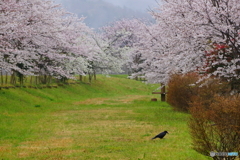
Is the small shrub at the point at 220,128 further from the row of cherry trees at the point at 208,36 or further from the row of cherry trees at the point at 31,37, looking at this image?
the row of cherry trees at the point at 31,37

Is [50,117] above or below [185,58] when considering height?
below

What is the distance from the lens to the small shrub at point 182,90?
2309 centimetres

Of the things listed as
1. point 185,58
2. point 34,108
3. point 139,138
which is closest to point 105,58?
point 34,108

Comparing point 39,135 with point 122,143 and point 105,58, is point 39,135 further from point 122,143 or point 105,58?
point 105,58

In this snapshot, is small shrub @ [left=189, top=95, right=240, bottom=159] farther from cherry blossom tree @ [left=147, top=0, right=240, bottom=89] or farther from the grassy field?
cherry blossom tree @ [left=147, top=0, right=240, bottom=89]

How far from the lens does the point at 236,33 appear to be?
16.3 meters

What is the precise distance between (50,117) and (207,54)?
984cm

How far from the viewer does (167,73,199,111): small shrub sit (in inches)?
909

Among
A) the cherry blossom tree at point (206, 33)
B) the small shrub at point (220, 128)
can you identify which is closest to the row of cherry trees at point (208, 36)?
the cherry blossom tree at point (206, 33)

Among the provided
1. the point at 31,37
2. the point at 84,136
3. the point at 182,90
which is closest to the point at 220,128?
the point at 84,136

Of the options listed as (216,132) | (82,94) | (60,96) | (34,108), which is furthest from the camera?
(82,94)

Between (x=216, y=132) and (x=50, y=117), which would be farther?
(x=50, y=117)

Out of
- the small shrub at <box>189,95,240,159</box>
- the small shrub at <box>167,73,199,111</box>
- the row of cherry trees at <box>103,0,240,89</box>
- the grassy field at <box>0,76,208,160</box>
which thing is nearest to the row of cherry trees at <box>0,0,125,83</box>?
the grassy field at <box>0,76,208,160</box>

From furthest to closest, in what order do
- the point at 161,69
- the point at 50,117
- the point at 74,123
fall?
1. the point at 161,69
2. the point at 50,117
3. the point at 74,123
